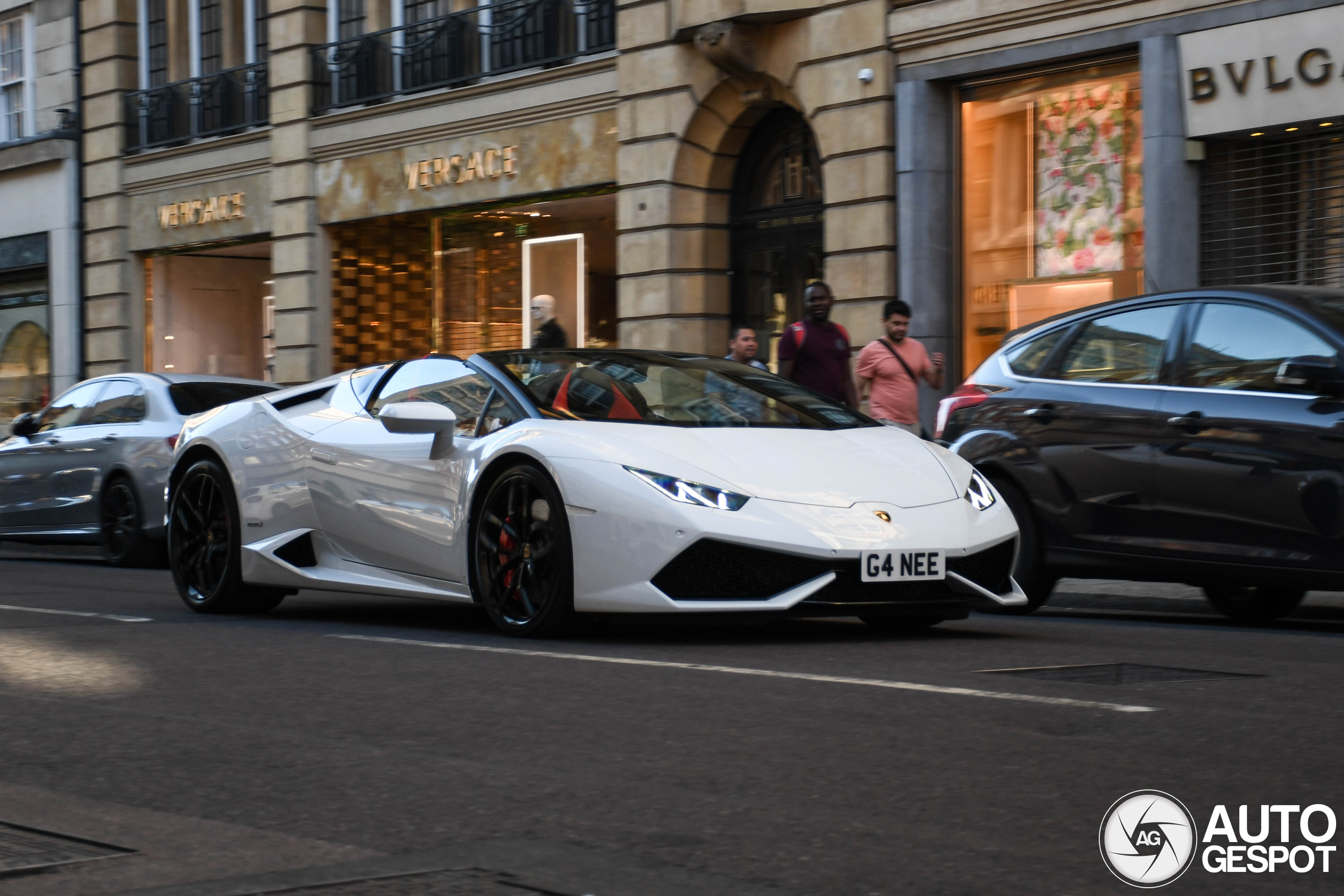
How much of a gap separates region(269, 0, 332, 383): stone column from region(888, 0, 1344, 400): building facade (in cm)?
995

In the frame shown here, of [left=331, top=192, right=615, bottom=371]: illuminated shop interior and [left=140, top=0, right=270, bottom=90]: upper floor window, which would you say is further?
[left=140, top=0, right=270, bottom=90]: upper floor window

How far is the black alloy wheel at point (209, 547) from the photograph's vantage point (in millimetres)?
9391

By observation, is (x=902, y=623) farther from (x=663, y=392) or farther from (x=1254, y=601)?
(x=1254, y=601)

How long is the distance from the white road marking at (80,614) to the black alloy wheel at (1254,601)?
494 centimetres

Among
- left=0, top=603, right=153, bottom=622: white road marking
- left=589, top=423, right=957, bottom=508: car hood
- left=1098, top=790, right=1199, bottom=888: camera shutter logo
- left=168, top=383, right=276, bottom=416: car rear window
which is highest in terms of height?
left=168, top=383, right=276, bottom=416: car rear window

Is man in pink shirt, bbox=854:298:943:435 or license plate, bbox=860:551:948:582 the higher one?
man in pink shirt, bbox=854:298:943:435

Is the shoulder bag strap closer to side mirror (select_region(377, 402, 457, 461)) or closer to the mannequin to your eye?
the mannequin

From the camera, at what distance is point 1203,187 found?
15.3m

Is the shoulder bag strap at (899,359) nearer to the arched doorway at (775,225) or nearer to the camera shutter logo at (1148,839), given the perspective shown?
the arched doorway at (775,225)

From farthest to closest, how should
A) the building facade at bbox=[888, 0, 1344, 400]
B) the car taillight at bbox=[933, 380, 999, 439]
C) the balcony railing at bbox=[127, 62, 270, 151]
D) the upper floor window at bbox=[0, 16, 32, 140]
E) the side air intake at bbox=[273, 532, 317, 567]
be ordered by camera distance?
the upper floor window at bbox=[0, 16, 32, 140]
the balcony railing at bbox=[127, 62, 270, 151]
the building facade at bbox=[888, 0, 1344, 400]
the car taillight at bbox=[933, 380, 999, 439]
the side air intake at bbox=[273, 532, 317, 567]

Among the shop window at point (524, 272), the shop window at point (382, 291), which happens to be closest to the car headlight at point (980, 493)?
the shop window at point (524, 272)

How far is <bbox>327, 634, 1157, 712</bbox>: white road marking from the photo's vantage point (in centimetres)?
555

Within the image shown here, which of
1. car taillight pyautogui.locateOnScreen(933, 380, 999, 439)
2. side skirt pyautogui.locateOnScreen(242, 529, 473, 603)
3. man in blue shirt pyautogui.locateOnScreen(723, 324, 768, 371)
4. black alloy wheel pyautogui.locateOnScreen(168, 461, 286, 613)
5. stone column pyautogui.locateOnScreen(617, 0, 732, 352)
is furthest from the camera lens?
stone column pyautogui.locateOnScreen(617, 0, 732, 352)

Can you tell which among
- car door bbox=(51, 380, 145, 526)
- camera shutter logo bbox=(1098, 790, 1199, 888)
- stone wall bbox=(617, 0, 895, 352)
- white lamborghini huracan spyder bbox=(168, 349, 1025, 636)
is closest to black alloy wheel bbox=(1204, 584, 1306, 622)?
white lamborghini huracan spyder bbox=(168, 349, 1025, 636)
